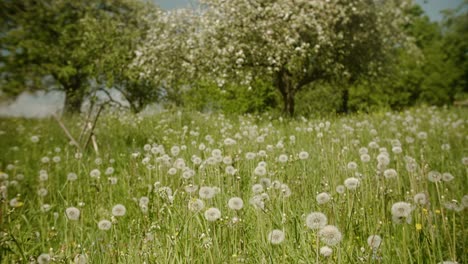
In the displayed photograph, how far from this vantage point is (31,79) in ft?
102

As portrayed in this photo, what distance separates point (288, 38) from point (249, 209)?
12.3 metres

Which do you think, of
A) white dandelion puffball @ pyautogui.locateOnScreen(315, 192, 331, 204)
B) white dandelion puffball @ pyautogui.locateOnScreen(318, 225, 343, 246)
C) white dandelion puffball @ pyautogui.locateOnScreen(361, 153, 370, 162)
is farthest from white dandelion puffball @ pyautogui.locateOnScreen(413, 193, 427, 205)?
white dandelion puffball @ pyautogui.locateOnScreen(361, 153, 370, 162)

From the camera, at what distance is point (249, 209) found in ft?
10.5

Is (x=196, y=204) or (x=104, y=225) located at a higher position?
(x=196, y=204)

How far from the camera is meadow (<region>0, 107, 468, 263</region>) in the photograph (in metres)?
2.27

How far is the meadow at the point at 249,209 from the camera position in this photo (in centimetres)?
227

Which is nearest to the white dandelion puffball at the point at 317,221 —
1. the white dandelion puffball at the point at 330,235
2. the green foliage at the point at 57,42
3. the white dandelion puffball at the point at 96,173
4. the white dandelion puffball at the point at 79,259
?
the white dandelion puffball at the point at 330,235

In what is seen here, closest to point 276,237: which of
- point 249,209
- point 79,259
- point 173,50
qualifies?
point 249,209

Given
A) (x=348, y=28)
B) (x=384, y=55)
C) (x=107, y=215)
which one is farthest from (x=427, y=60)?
(x=107, y=215)

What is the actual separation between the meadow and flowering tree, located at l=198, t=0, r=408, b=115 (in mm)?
8049

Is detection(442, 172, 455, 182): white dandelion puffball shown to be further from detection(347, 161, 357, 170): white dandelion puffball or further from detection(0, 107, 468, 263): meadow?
detection(347, 161, 357, 170): white dandelion puffball

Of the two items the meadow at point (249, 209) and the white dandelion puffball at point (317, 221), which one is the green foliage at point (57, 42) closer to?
the meadow at point (249, 209)

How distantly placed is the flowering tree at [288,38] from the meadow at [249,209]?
26.4 feet

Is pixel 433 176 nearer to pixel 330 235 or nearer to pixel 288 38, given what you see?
pixel 330 235
